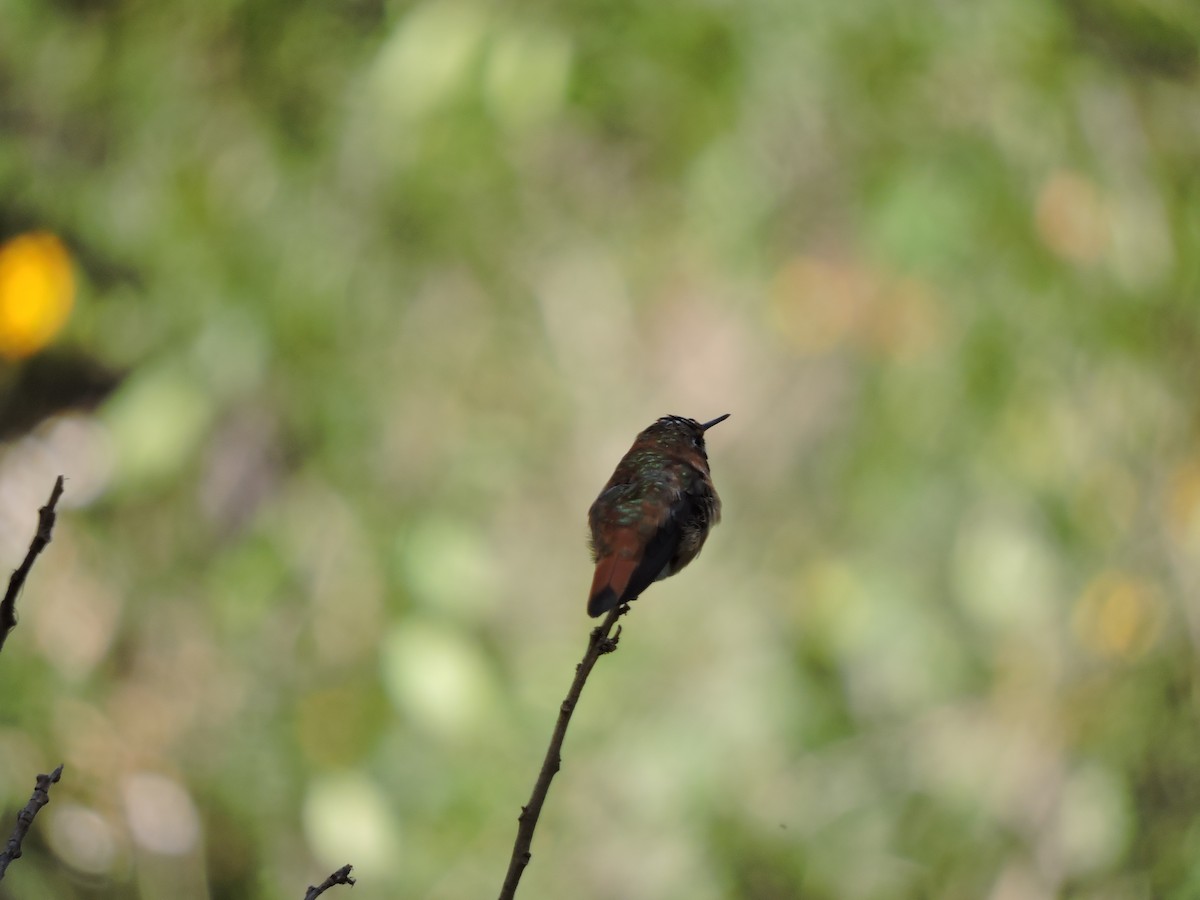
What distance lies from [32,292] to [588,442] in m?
1.53

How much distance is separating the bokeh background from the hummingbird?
1.40 meters

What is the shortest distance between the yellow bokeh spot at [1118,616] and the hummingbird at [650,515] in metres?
1.82

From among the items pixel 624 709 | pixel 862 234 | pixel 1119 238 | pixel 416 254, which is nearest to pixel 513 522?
pixel 624 709

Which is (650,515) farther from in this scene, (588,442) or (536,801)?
(588,442)

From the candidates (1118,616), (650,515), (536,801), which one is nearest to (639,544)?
(650,515)

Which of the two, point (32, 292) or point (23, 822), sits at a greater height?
point (32, 292)

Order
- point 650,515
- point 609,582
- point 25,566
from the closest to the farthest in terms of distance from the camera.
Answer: point 25,566
point 609,582
point 650,515

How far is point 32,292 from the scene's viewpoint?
300 cm

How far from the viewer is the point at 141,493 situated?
3025 mm

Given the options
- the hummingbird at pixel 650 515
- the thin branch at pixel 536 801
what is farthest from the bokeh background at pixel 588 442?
the thin branch at pixel 536 801

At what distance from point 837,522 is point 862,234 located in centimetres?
85

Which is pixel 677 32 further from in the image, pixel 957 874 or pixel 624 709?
pixel 957 874

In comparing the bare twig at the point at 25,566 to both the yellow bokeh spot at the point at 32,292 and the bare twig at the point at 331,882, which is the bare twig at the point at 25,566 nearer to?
the bare twig at the point at 331,882

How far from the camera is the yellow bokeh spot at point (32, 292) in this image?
299 centimetres
